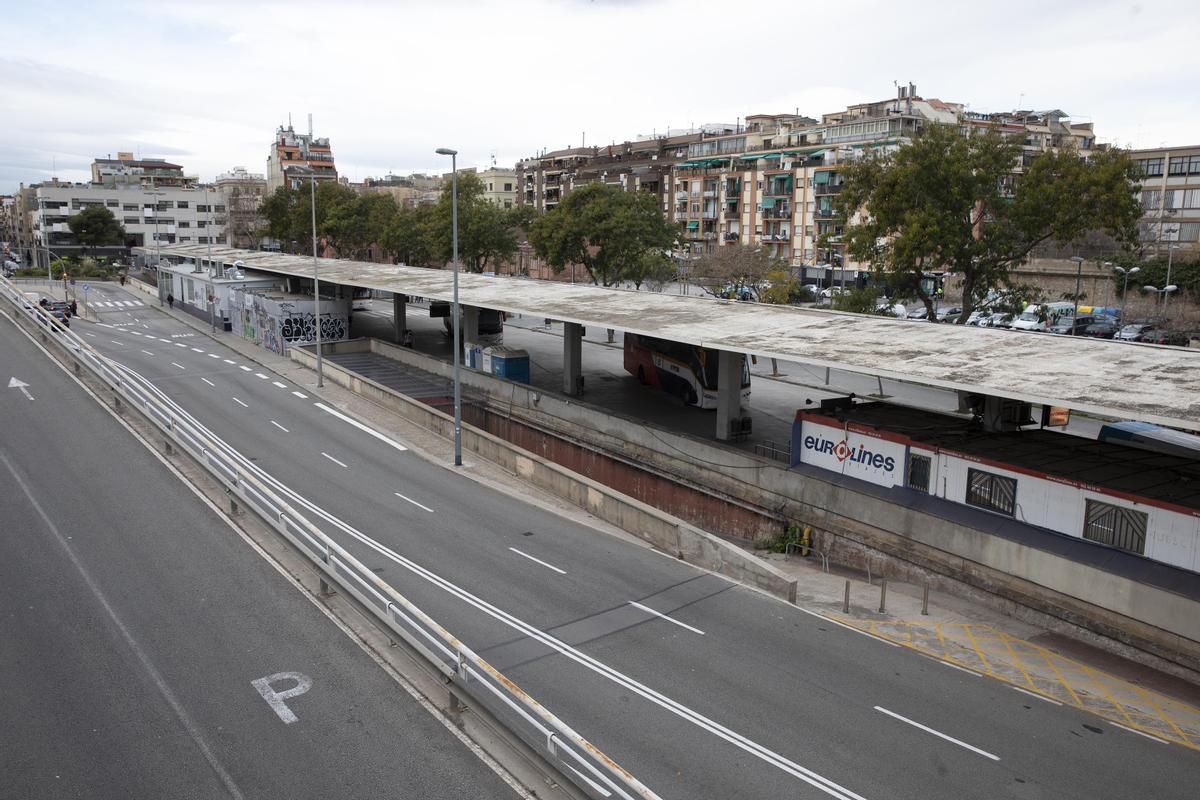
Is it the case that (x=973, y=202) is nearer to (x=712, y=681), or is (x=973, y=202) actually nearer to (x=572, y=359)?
(x=572, y=359)

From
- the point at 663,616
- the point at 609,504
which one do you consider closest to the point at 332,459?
the point at 609,504

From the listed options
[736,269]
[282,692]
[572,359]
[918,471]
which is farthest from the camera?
[736,269]

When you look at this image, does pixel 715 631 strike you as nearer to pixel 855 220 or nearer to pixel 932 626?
pixel 932 626

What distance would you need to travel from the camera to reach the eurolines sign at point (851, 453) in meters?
23.4

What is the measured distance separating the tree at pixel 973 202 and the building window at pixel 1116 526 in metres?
19.1

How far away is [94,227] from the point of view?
127812 mm

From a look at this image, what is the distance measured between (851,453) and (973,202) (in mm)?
18355

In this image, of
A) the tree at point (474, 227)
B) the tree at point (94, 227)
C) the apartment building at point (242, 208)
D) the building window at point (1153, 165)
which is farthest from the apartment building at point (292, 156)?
the building window at point (1153, 165)

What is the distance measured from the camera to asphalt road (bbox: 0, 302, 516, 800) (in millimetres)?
10516

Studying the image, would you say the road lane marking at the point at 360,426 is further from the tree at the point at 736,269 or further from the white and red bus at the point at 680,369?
the tree at the point at 736,269

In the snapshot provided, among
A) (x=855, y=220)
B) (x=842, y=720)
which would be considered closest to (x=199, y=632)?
(x=842, y=720)

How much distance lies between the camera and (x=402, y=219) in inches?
3649

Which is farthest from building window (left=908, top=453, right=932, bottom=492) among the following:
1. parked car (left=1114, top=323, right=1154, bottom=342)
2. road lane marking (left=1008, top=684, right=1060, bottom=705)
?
parked car (left=1114, top=323, right=1154, bottom=342)

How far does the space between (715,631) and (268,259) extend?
230ft
